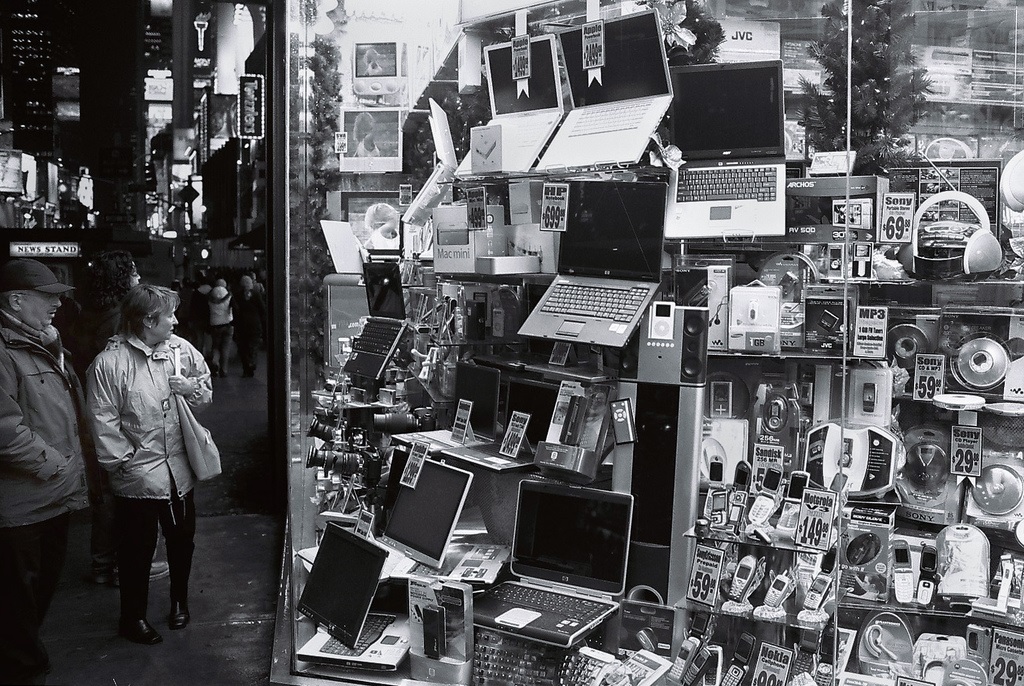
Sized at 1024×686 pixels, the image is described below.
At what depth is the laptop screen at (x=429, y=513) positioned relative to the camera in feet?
11.0

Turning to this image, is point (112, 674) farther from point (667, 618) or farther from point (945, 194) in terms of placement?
point (945, 194)

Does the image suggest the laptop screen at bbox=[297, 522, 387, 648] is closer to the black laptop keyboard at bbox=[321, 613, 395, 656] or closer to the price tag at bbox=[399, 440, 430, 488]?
the black laptop keyboard at bbox=[321, 613, 395, 656]

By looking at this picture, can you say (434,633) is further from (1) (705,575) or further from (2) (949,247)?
(2) (949,247)

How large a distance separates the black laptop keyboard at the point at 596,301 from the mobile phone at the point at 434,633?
1108mm

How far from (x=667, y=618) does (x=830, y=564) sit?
56 centimetres

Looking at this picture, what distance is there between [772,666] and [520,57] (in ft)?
7.58

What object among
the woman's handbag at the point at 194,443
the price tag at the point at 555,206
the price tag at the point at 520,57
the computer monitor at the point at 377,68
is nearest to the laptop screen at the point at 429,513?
the price tag at the point at 555,206

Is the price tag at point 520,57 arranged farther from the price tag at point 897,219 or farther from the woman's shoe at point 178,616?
→ the woman's shoe at point 178,616

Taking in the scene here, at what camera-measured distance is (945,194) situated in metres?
3.39

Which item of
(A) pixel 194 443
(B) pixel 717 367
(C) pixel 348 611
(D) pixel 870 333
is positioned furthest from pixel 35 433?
(D) pixel 870 333

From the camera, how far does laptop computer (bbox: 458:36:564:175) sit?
3.40 metres

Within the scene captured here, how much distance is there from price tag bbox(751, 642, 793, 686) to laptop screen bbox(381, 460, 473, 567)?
1129 millimetres

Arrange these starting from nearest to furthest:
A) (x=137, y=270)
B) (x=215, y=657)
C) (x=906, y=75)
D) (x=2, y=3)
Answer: (x=906, y=75)
(x=215, y=657)
(x=2, y=3)
(x=137, y=270)

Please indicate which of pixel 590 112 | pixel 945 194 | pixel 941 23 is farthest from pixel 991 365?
pixel 590 112
